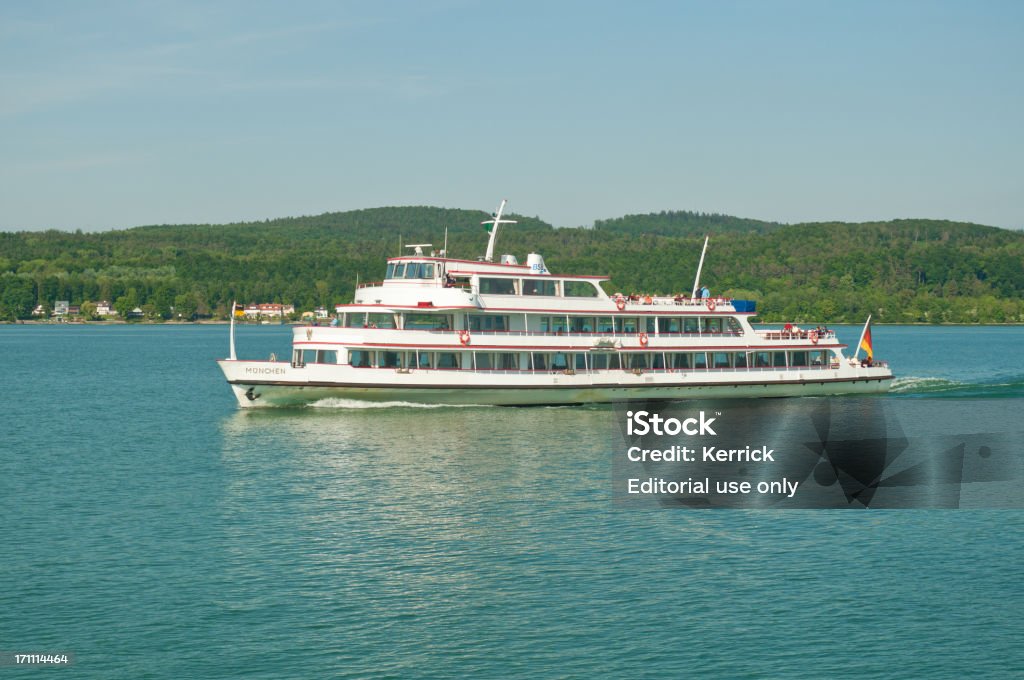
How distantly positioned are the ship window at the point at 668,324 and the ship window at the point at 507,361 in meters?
8.49

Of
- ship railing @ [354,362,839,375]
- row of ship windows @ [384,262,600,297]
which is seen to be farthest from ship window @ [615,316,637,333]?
ship railing @ [354,362,839,375]

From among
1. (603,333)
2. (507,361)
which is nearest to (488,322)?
(507,361)

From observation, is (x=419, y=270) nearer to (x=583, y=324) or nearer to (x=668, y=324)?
(x=583, y=324)

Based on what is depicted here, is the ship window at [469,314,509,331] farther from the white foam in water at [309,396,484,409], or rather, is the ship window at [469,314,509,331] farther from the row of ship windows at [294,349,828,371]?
the white foam in water at [309,396,484,409]

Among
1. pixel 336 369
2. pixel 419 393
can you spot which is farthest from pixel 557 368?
pixel 336 369

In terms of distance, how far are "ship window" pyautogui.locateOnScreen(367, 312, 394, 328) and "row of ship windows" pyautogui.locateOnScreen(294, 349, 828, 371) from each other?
1.51 m

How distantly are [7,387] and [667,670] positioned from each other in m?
64.6

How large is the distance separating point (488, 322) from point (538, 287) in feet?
11.1

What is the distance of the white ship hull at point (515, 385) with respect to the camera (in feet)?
163

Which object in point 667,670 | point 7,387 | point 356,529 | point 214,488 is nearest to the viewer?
point 667,670

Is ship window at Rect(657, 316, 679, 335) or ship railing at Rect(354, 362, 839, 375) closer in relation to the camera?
ship railing at Rect(354, 362, 839, 375)

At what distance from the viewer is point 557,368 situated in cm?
5441

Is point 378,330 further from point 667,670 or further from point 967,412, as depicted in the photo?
point 667,670

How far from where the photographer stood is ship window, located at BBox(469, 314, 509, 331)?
5297cm
